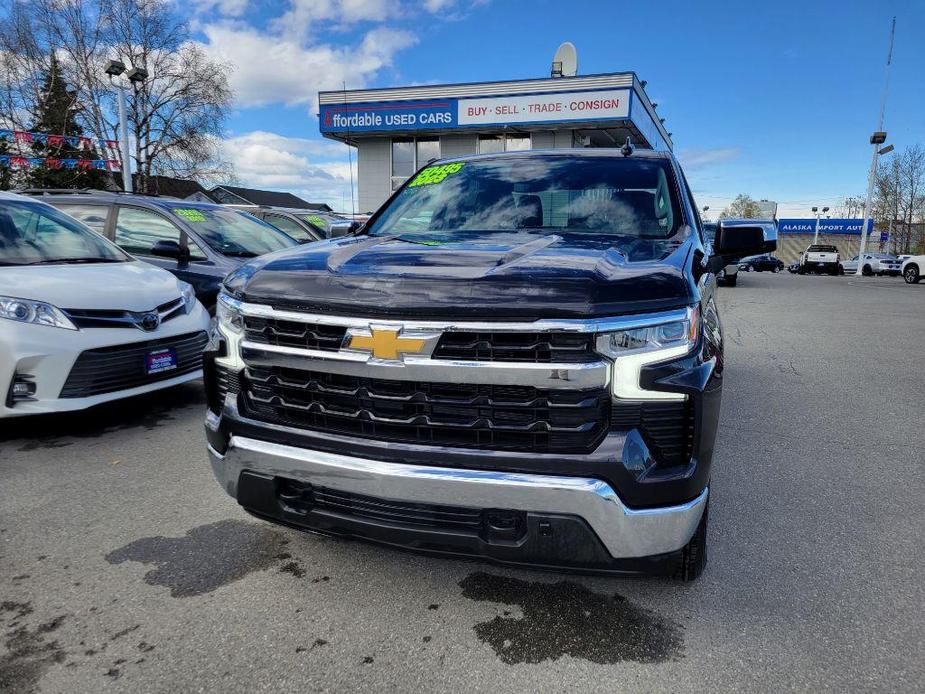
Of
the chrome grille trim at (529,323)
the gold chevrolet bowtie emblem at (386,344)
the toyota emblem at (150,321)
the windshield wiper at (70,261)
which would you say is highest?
the windshield wiper at (70,261)

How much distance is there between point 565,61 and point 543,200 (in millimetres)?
24969

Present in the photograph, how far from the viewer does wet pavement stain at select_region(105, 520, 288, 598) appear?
8.32ft

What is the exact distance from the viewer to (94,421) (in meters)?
4.70

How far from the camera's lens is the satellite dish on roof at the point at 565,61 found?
82.8ft

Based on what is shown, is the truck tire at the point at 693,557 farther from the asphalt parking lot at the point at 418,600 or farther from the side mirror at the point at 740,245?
the side mirror at the point at 740,245

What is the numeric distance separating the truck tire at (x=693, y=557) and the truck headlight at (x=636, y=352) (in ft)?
2.38

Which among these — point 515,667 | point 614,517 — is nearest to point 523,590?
point 515,667

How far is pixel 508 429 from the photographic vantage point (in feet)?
6.44

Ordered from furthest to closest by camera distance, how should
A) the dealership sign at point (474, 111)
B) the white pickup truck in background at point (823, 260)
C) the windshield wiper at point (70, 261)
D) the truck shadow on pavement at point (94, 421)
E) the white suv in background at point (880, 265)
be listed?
the white pickup truck in background at point (823, 260) < the white suv in background at point (880, 265) < the dealership sign at point (474, 111) < the windshield wiper at point (70, 261) < the truck shadow on pavement at point (94, 421)

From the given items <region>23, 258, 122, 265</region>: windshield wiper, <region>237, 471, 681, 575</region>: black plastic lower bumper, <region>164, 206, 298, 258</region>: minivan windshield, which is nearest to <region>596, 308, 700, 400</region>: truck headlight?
<region>237, 471, 681, 575</region>: black plastic lower bumper

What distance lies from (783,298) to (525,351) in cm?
1668

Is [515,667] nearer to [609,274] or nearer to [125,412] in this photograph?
[609,274]

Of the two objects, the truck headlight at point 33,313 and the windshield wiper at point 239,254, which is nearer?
the truck headlight at point 33,313

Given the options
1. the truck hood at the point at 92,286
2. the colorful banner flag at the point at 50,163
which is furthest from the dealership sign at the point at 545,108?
the truck hood at the point at 92,286
